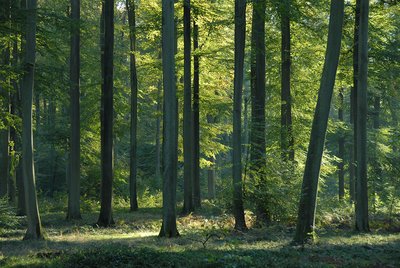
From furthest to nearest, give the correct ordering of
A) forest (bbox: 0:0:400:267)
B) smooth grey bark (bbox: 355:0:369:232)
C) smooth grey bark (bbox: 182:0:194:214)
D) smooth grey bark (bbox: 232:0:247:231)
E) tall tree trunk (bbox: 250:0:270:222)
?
1. smooth grey bark (bbox: 182:0:194:214)
2. tall tree trunk (bbox: 250:0:270:222)
3. smooth grey bark (bbox: 355:0:369:232)
4. smooth grey bark (bbox: 232:0:247:231)
5. forest (bbox: 0:0:400:267)

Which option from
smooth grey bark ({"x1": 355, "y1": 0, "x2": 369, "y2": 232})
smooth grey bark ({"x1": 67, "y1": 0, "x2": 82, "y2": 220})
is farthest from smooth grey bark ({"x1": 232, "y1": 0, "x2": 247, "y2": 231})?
smooth grey bark ({"x1": 67, "y1": 0, "x2": 82, "y2": 220})

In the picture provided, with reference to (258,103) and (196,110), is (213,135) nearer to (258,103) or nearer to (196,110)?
(196,110)

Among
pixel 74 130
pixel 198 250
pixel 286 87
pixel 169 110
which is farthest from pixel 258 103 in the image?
pixel 198 250

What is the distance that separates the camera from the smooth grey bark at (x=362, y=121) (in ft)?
53.5

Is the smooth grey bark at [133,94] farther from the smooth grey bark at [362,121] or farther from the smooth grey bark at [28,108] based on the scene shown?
the smooth grey bark at [362,121]

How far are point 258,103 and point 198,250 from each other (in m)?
8.68

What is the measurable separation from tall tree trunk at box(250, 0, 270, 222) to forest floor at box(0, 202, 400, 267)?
73.6 inches

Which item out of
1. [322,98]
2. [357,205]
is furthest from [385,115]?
[322,98]

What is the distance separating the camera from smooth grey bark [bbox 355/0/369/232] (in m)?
16.3

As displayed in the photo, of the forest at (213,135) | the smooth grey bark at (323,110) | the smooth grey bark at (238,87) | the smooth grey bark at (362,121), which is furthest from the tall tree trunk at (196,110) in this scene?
the smooth grey bark at (323,110)

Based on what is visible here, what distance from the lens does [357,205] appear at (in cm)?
1688

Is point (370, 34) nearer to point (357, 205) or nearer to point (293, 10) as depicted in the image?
point (293, 10)

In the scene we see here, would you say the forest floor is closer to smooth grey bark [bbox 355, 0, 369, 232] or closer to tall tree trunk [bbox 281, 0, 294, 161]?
smooth grey bark [bbox 355, 0, 369, 232]

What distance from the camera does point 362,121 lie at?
1652cm
